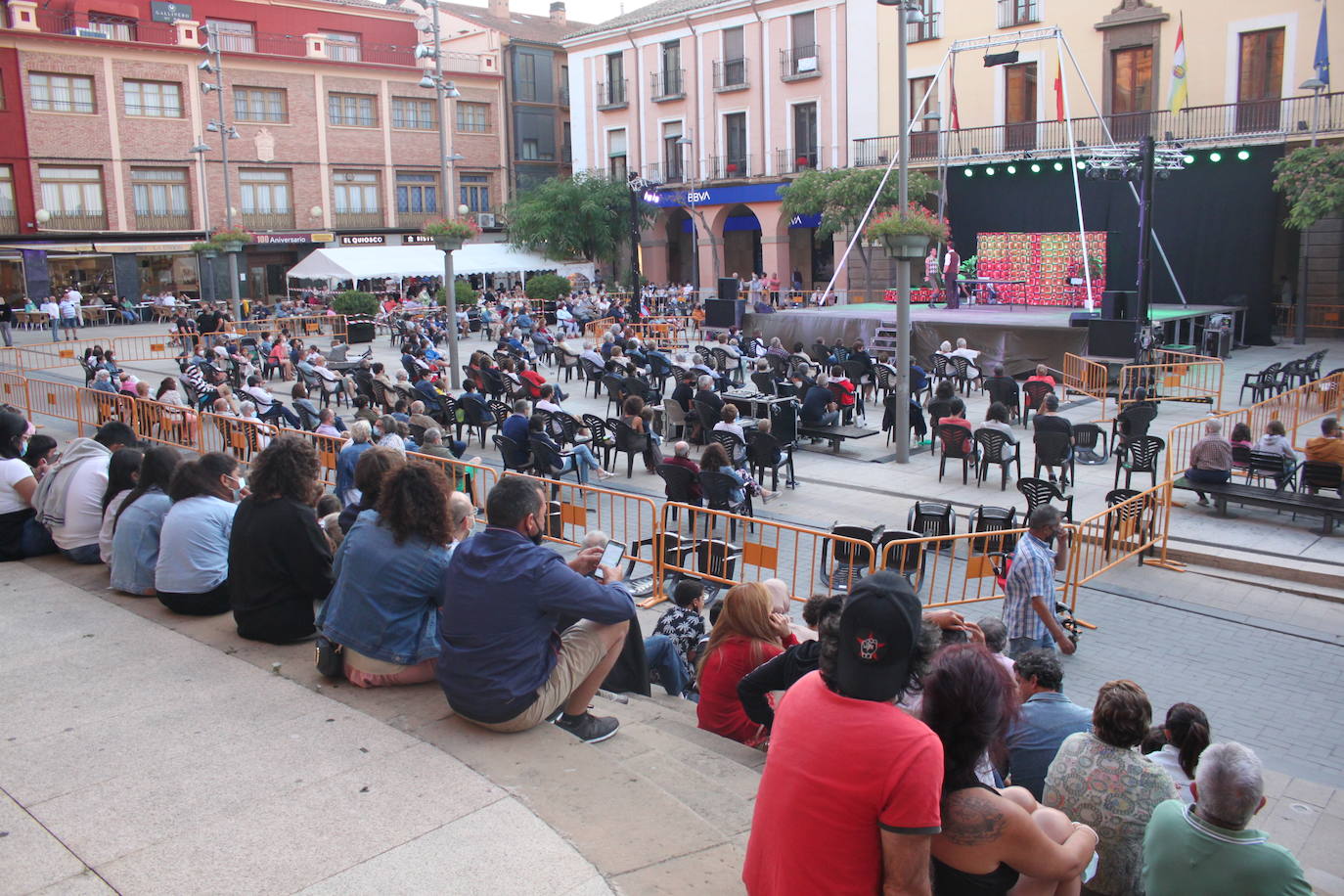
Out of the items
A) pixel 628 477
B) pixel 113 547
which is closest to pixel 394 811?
pixel 113 547

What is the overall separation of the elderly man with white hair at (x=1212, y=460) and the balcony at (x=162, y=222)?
4030 centimetres

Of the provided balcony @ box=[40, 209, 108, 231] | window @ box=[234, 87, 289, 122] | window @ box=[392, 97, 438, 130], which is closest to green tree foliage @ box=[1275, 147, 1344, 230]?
window @ box=[392, 97, 438, 130]

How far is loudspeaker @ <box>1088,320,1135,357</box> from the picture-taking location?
2022 cm

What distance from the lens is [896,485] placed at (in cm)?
1347

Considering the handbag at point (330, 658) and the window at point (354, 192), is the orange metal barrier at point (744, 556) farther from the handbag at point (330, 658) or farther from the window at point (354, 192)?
the window at point (354, 192)

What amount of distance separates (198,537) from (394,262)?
3115 cm

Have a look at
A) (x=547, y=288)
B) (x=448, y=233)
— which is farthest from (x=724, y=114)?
(x=448, y=233)

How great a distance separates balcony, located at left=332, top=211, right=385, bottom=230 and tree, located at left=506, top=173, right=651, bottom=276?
7.96 m

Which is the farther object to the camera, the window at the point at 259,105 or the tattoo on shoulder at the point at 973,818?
the window at the point at 259,105

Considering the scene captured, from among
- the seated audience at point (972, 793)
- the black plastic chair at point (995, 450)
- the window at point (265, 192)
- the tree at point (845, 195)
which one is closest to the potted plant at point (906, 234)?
the black plastic chair at point (995, 450)

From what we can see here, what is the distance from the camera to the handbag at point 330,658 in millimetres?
5215

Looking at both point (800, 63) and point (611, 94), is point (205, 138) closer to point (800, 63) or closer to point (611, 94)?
point (611, 94)

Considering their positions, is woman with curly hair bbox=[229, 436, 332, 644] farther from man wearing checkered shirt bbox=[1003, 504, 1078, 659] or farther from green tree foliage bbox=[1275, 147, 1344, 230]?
green tree foliage bbox=[1275, 147, 1344, 230]

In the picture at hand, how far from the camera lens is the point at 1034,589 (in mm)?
7465
